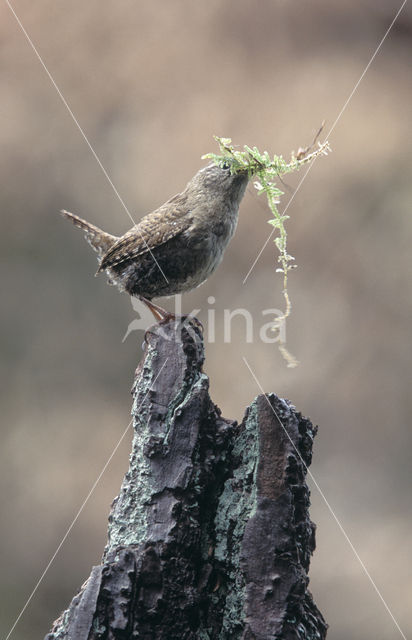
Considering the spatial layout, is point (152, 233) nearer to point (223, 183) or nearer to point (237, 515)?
point (223, 183)

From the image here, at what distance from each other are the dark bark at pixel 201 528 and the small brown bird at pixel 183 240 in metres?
0.41

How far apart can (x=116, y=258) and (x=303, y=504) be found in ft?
3.68

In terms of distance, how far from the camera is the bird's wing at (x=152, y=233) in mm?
2293

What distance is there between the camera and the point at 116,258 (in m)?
2.38

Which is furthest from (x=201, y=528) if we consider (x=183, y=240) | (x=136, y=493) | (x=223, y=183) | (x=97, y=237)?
(x=97, y=237)

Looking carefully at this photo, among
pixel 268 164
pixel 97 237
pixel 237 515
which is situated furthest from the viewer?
pixel 97 237

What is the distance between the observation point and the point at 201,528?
6.15 feet

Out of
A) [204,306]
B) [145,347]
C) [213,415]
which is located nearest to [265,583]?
[213,415]

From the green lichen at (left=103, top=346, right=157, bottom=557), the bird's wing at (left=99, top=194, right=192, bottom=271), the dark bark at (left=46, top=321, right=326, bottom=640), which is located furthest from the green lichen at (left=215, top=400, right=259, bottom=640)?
the bird's wing at (left=99, top=194, right=192, bottom=271)

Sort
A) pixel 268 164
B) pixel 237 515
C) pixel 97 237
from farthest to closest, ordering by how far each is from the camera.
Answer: pixel 97 237, pixel 268 164, pixel 237 515

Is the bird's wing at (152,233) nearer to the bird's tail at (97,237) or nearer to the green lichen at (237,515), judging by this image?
the bird's tail at (97,237)

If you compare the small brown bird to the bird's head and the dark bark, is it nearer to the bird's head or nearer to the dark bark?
the bird's head

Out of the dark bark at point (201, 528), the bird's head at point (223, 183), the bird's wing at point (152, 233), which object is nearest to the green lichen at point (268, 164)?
the bird's head at point (223, 183)

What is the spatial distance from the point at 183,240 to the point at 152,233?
0.13 m
